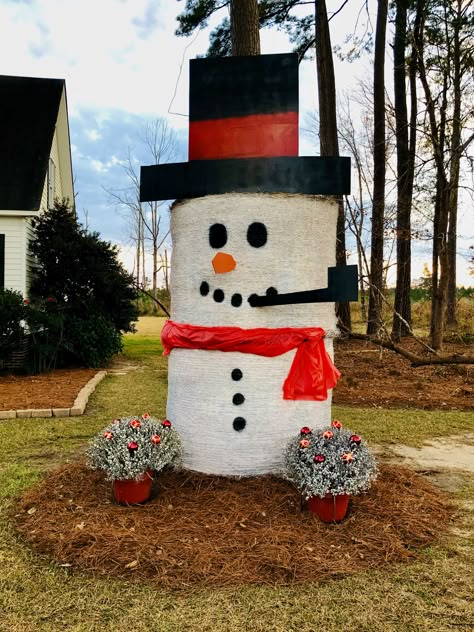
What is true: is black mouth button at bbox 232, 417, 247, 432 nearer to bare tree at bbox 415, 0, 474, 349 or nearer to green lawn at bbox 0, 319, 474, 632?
green lawn at bbox 0, 319, 474, 632

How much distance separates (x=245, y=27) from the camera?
19.6ft

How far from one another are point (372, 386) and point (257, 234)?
6890 millimetres

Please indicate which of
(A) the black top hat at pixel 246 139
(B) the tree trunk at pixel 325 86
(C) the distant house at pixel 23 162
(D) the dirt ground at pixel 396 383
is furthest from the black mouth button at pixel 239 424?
(B) the tree trunk at pixel 325 86

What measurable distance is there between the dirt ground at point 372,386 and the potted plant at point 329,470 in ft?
16.8

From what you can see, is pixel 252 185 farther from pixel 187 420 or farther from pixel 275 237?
pixel 187 420

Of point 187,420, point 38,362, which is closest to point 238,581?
point 187,420

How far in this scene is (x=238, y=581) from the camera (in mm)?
2902

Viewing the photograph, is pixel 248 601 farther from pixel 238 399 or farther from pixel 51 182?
pixel 51 182

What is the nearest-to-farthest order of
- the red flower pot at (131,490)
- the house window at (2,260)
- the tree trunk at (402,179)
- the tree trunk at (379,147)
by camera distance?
the red flower pot at (131,490), the house window at (2,260), the tree trunk at (379,147), the tree trunk at (402,179)

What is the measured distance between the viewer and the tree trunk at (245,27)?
5965 millimetres

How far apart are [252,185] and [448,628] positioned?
2.96m

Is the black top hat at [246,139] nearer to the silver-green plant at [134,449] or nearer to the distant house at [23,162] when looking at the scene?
the silver-green plant at [134,449]

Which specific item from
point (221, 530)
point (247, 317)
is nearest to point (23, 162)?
point (247, 317)

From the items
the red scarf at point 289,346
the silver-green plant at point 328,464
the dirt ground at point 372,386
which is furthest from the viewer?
the dirt ground at point 372,386
